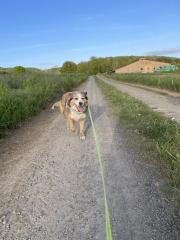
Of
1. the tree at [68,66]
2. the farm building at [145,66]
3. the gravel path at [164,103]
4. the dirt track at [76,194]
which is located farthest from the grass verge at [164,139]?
the tree at [68,66]

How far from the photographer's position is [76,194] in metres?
3.43

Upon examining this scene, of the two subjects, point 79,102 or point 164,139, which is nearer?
point 164,139

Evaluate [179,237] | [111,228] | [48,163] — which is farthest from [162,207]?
[48,163]

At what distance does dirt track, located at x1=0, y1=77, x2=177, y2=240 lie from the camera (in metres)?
2.67

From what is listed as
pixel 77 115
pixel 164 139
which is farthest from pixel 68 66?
pixel 164 139

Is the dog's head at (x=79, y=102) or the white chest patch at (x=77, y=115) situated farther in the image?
the white chest patch at (x=77, y=115)

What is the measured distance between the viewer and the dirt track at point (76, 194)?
8.77ft

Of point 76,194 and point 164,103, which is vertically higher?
point 164,103

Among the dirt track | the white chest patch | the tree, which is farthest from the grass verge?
the tree

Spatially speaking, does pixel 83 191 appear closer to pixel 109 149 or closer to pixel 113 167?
pixel 113 167

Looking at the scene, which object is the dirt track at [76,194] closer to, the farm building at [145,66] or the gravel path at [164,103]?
the gravel path at [164,103]

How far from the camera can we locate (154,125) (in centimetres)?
681

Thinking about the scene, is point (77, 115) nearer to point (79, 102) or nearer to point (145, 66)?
point (79, 102)

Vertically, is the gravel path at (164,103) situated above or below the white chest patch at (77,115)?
below
